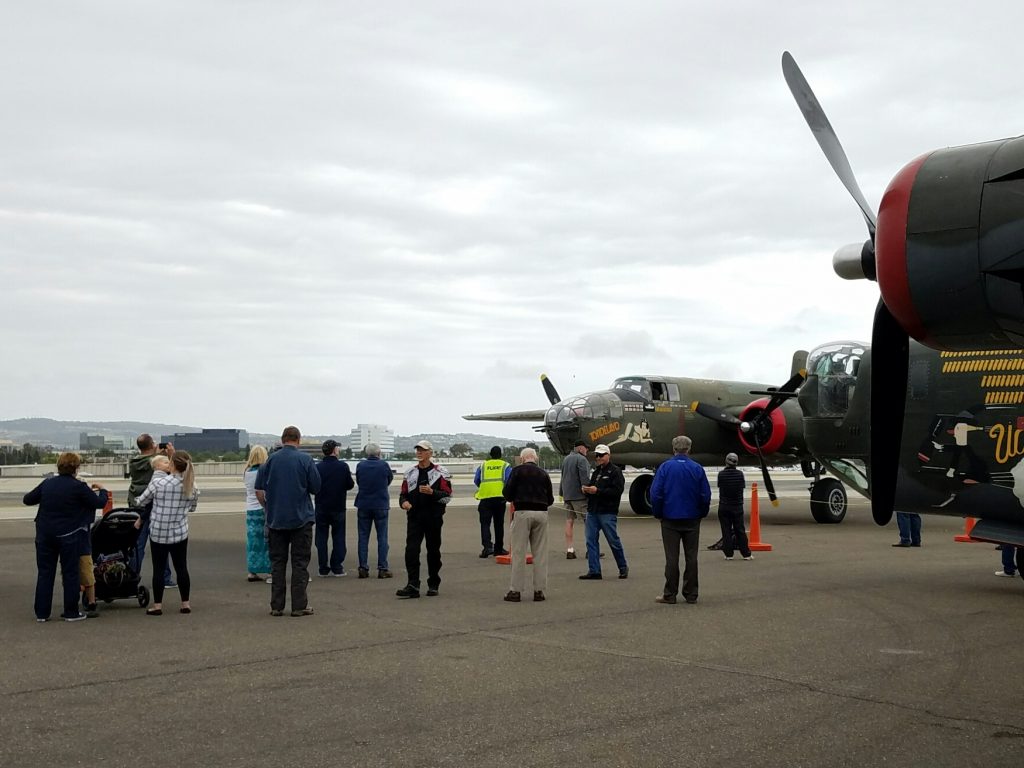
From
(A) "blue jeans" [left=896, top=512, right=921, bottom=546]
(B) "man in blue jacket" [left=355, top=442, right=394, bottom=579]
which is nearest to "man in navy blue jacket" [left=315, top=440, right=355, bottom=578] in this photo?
(B) "man in blue jacket" [left=355, top=442, right=394, bottom=579]

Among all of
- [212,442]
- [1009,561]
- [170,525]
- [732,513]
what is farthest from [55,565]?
[212,442]

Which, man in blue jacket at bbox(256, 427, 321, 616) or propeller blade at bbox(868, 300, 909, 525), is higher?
propeller blade at bbox(868, 300, 909, 525)

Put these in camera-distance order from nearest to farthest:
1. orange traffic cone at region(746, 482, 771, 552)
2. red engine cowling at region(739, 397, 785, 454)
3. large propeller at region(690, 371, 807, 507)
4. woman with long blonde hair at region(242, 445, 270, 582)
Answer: woman with long blonde hair at region(242, 445, 270, 582) → orange traffic cone at region(746, 482, 771, 552) → large propeller at region(690, 371, 807, 507) → red engine cowling at region(739, 397, 785, 454)

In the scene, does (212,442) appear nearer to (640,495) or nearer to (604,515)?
(640,495)

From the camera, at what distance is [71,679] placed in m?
7.48

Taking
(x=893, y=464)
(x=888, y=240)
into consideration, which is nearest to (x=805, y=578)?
(x=893, y=464)

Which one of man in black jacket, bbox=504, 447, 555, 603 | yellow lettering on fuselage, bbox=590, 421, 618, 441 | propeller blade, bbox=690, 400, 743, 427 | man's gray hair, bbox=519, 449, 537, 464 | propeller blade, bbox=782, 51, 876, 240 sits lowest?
man in black jacket, bbox=504, 447, 555, 603

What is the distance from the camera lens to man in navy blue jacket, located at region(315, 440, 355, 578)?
13828mm

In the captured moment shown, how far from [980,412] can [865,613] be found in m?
2.99

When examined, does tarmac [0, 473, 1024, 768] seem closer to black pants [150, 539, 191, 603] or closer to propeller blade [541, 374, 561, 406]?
black pants [150, 539, 191, 603]

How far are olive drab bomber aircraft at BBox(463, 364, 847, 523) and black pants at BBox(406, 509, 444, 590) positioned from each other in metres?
12.9

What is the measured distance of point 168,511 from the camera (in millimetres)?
10539

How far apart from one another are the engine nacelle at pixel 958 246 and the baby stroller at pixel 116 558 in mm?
8701

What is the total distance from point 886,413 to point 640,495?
18677mm
